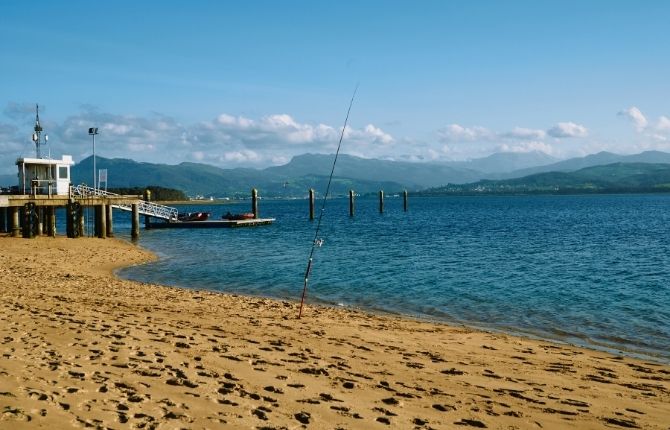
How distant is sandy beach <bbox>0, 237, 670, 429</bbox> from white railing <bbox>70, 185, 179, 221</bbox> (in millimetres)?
31065

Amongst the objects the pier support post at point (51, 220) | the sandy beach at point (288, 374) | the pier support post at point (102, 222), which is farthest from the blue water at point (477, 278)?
the pier support post at point (51, 220)

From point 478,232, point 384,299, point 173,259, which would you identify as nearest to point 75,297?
point 384,299

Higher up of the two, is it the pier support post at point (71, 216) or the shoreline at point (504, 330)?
the pier support post at point (71, 216)

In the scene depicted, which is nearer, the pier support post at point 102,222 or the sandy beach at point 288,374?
the sandy beach at point 288,374

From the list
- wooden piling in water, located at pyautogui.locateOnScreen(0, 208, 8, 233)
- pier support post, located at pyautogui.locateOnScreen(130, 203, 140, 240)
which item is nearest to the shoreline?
pier support post, located at pyautogui.locateOnScreen(130, 203, 140, 240)

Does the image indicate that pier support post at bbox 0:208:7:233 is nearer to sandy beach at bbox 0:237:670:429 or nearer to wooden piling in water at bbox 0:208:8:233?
wooden piling in water at bbox 0:208:8:233

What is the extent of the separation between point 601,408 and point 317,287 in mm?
17029

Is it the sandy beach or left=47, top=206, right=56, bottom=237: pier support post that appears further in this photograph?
left=47, top=206, right=56, bottom=237: pier support post

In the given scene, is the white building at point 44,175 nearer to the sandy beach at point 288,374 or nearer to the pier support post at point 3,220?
the pier support post at point 3,220

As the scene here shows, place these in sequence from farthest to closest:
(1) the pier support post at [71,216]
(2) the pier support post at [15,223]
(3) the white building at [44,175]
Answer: (1) the pier support post at [71,216]
(3) the white building at [44,175]
(2) the pier support post at [15,223]

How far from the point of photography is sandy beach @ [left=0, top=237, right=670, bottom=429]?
7477 mm

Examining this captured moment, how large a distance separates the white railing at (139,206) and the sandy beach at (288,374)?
31.1 m

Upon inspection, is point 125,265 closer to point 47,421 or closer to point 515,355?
point 515,355

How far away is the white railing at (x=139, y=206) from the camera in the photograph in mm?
45531
